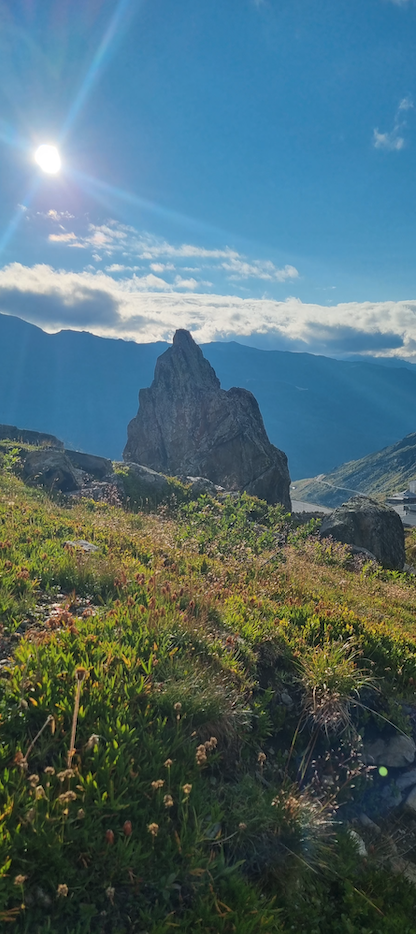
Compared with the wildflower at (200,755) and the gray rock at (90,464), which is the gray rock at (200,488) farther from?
the wildflower at (200,755)

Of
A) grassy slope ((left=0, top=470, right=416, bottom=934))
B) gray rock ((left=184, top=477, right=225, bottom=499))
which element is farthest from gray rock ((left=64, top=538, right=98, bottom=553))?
gray rock ((left=184, top=477, right=225, bottom=499))

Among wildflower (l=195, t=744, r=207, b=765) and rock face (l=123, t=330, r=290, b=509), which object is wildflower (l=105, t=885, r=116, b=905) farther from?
rock face (l=123, t=330, r=290, b=509)

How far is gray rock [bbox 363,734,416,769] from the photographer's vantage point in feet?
16.3

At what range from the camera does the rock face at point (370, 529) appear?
20219 mm

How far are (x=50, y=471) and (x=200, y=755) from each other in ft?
51.5

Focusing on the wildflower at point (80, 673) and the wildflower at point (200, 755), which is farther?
the wildflower at point (200, 755)

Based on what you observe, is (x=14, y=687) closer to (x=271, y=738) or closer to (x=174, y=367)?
(x=271, y=738)

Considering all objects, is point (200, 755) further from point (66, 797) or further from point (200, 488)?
point (200, 488)

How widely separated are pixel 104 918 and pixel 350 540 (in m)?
18.5

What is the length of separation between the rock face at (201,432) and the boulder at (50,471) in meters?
17.6

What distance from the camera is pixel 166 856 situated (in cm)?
325

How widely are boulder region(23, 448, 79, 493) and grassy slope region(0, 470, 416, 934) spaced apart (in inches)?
435

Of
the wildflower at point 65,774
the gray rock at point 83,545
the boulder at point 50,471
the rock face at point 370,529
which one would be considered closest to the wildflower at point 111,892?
the wildflower at point 65,774

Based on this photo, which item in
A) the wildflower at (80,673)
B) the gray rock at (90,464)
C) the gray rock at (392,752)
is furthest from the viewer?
the gray rock at (90,464)
